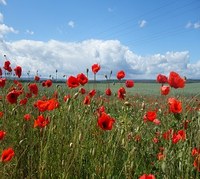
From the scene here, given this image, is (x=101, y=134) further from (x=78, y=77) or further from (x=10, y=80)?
(x=10, y=80)

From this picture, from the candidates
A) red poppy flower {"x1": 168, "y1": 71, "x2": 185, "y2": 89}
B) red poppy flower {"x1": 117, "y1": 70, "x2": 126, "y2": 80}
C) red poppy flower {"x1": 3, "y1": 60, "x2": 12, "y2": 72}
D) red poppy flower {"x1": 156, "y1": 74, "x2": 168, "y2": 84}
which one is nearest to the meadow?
red poppy flower {"x1": 168, "y1": 71, "x2": 185, "y2": 89}

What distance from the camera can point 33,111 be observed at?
15.7ft

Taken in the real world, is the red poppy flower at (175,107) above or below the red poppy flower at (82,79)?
below

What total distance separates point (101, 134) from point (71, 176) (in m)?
0.50

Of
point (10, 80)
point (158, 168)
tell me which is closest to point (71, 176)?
point (158, 168)

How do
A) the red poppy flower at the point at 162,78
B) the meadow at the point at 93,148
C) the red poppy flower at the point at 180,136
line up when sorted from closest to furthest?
the meadow at the point at 93,148, the red poppy flower at the point at 180,136, the red poppy flower at the point at 162,78

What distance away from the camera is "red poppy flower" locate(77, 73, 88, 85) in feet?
11.2

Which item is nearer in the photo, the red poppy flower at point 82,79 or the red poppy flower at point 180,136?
the red poppy flower at point 180,136

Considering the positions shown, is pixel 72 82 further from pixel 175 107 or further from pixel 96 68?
pixel 175 107

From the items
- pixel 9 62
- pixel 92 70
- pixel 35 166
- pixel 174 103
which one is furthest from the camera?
pixel 9 62

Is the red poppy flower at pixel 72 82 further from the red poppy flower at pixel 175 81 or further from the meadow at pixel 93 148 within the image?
the red poppy flower at pixel 175 81

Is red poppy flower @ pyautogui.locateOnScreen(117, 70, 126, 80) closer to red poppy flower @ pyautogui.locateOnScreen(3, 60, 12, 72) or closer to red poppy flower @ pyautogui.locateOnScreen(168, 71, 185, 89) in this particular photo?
red poppy flower @ pyautogui.locateOnScreen(168, 71, 185, 89)

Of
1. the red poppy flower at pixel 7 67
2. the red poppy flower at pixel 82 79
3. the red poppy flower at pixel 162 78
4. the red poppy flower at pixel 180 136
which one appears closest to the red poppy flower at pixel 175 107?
the red poppy flower at pixel 180 136

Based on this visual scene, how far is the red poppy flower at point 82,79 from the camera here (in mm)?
3412
